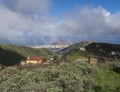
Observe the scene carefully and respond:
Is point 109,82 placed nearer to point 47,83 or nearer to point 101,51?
point 47,83

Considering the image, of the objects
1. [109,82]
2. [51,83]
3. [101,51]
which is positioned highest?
[101,51]

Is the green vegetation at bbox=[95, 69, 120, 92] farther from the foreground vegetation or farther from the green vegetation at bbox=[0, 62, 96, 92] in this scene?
the green vegetation at bbox=[0, 62, 96, 92]

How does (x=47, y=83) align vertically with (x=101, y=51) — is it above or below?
below

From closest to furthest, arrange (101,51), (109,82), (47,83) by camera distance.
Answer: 1. (47,83)
2. (109,82)
3. (101,51)

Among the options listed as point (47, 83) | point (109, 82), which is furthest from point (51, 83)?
point (109, 82)

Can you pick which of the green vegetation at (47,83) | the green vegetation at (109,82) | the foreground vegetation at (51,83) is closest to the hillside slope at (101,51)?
the green vegetation at (109,82)

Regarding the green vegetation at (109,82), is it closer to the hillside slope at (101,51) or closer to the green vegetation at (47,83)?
the green vegetation at (47,83)

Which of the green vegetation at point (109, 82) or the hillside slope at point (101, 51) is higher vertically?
the hillside slope at point (101, 51)

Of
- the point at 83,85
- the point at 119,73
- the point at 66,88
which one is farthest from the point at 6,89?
the point at 119,73

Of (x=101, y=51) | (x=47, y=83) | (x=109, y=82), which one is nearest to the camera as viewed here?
(x=47, y=83)

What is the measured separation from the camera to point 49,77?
10.5 meters

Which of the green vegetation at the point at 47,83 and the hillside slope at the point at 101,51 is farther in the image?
the hillside slope at the point at 101,51

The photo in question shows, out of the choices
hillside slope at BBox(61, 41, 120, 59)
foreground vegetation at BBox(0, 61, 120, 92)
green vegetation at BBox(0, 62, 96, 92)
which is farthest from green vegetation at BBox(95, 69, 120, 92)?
hillside slope at BBox(61, 41, 120, 59)

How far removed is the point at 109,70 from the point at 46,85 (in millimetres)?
8566
